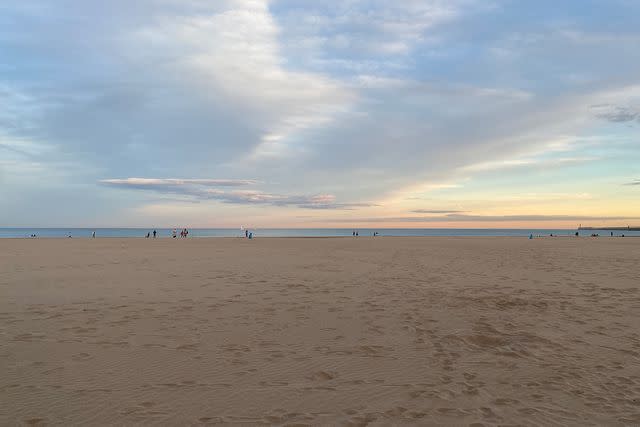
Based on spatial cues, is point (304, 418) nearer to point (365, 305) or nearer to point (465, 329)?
point (465, 329)

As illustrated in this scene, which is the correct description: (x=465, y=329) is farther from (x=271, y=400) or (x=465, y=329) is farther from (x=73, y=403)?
(x=73, y=403)

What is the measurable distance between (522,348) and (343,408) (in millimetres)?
4426

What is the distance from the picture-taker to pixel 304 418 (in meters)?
4.89

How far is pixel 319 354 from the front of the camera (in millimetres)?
7270

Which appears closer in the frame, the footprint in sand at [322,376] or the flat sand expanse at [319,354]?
the flat sand expanse at [319,354]

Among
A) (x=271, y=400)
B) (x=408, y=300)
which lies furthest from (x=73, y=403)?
(x=408, y=300)

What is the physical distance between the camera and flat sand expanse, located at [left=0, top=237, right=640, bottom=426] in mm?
5129

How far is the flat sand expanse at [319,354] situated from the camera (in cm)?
513

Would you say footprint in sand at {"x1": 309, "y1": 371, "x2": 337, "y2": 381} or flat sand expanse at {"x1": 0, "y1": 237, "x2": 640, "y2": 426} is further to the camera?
footprint in sand at {"x1": 309, "y1": 371, "x2": 337, "y2": 381}

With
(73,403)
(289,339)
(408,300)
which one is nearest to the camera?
(73,403)

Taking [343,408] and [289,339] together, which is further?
[289,339]

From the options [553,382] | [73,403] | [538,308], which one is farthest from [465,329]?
[73,403]

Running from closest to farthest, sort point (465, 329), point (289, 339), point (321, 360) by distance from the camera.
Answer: point (321, 360) → point (289, 339) → point (465, 329)

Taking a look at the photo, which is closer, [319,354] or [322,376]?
[322,376]
